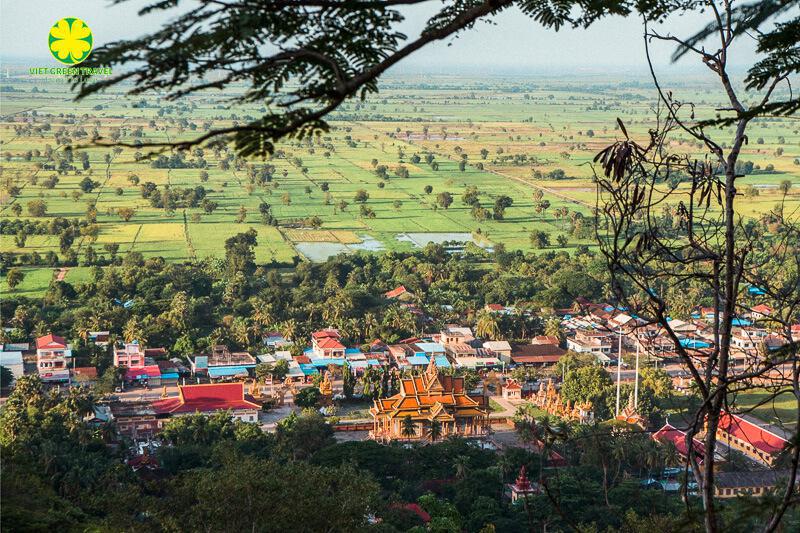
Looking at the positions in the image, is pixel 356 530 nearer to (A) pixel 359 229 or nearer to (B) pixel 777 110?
(B) pixel 777 110

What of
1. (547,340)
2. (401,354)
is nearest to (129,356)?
(401,354)

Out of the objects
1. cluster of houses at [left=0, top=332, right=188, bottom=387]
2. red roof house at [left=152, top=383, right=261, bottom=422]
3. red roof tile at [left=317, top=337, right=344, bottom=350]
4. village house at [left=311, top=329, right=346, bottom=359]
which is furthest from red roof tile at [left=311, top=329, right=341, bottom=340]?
red roof house at [left=152, top=383, right=261, bottom=422]

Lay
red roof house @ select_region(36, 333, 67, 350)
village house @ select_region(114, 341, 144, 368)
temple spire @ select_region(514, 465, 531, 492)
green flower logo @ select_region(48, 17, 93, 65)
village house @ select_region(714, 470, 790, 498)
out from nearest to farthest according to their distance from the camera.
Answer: temple spire @ select_region(514, 465, 531, 492)
village house @ select_region(714, 470, 790, 498)
green flower logo @ select_region(48, 17, 93, 65)
red roof house @ select_region(36, 333, 67, 350)
village house @ select_region(114, 341, 144, 368)

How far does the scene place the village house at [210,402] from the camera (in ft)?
37.9

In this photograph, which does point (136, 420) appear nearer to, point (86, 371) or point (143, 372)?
point (143, 372)

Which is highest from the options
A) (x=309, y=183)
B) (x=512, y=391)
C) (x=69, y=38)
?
(x=69, y=38)

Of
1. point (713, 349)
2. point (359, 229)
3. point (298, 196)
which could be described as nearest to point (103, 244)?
point (359, 229)

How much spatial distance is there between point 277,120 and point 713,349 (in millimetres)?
1086

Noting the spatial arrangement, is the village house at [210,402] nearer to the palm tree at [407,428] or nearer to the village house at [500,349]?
the palm tree at [407,428]

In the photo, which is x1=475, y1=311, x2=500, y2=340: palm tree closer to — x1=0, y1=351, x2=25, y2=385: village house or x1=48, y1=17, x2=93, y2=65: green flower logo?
x1=0, y1=351, x2=25, y2=385: village house

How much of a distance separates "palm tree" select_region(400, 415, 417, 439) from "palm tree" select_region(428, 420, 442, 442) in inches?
7.4

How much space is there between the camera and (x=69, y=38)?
10.4 m

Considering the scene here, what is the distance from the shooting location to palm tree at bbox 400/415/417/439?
11.0m

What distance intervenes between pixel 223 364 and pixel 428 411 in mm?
3477
